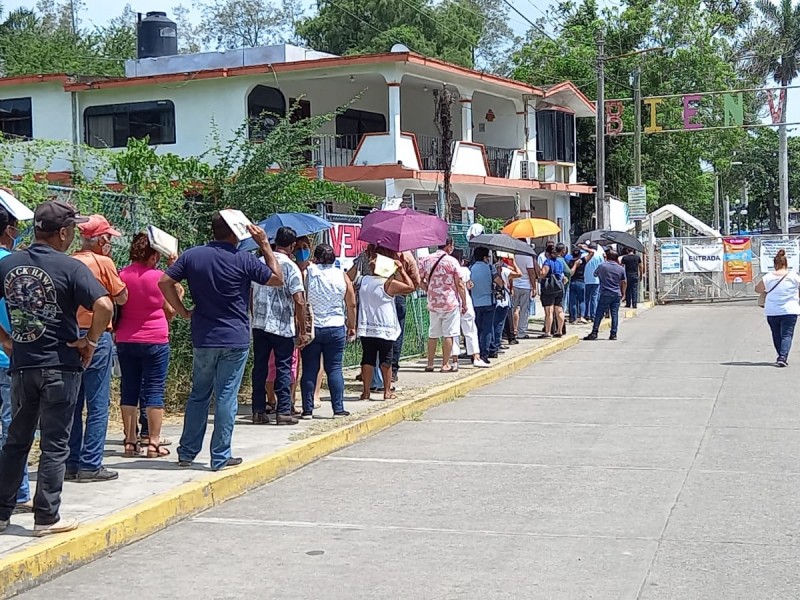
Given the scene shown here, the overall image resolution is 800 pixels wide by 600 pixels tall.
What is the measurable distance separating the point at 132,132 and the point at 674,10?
26.7m

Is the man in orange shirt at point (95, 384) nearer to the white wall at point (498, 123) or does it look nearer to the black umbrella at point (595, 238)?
the black umbrella at point (595, 238)

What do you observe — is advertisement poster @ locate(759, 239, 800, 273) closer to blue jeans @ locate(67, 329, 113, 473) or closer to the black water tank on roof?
the black water tank on roof

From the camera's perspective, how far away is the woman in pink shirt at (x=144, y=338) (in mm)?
8297

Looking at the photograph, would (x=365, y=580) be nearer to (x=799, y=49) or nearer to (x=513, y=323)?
(x=513, y=323)

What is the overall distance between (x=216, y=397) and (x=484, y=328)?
8.61 metres

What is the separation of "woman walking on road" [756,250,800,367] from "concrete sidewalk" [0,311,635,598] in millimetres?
5968

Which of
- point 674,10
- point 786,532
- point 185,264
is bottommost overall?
point 786,532

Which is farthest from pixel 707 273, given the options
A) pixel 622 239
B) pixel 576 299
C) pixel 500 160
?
pixel 576 299

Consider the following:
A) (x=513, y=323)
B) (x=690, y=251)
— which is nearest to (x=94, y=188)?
(x=513, y=323)

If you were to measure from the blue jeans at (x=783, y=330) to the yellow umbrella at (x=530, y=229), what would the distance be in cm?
507

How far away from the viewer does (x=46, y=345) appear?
6.02m

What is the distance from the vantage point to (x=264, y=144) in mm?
11922

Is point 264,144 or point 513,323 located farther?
point 513,323

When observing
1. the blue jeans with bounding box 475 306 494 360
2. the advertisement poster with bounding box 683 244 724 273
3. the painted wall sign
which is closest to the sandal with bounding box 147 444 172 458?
the blue jeans with bounding box 475 306 494 360
